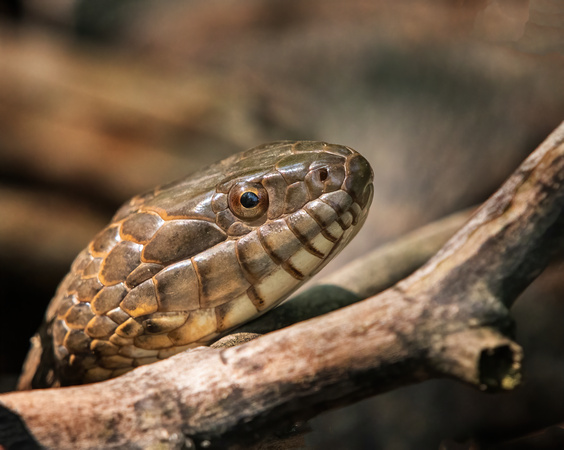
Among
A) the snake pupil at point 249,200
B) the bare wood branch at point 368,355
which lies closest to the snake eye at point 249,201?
the snake pupil at point 249,200

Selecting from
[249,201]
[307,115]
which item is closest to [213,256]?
[249,201]

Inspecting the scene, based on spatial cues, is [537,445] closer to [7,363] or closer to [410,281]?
[410,281]

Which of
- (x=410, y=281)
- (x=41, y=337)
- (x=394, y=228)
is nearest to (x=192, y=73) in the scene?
(x=394, y=228)

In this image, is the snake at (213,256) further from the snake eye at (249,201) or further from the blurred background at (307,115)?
the blurred background at (307,115)

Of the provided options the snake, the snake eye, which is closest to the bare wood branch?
the snake

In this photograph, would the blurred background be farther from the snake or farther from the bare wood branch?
the snake

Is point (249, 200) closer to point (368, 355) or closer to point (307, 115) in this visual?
point (368, 355)

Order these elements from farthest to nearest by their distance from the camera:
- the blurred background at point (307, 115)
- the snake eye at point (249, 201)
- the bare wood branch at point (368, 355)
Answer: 1. the snake eye at point (249, 201)
2. the blurred background at point (307, 115)
3. the bare wood branch at point (368, 355)

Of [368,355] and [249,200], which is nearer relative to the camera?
[368,355]
